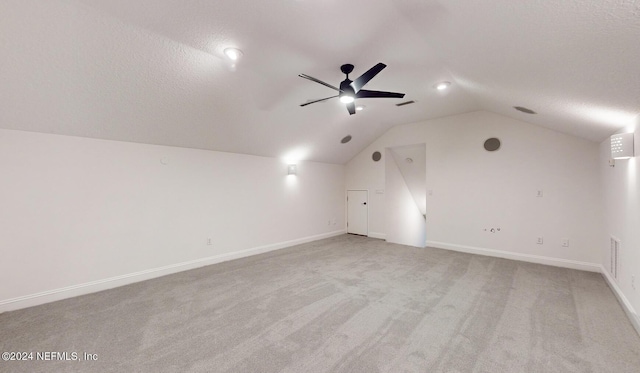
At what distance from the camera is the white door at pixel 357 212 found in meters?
7.05

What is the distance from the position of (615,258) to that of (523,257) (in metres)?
1.37

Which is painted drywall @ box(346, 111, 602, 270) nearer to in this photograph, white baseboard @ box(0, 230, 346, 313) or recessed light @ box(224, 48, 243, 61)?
white baseboard @ box(0, 230, 346, 313)

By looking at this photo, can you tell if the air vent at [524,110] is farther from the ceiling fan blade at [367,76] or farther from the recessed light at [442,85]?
the ceiling fan blade at [367,76]

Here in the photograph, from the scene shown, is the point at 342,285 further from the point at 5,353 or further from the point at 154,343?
the point at 5,353

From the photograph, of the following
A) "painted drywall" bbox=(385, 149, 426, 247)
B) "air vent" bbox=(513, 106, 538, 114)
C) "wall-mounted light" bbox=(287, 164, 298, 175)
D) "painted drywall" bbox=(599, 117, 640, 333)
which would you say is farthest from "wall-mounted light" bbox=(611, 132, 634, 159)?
"wall-mounted light" bbox=(287, 164, 298, 175)

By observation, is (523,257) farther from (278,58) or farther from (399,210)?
(278,58)

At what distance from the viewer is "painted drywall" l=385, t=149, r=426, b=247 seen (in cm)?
659

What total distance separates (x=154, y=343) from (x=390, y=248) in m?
4.65

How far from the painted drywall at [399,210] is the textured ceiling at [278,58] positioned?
9.27 ft

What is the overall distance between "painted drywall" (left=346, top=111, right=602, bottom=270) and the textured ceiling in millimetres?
561

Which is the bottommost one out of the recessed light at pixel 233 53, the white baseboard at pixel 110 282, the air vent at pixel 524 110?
the white baseboard at pixel 110 282

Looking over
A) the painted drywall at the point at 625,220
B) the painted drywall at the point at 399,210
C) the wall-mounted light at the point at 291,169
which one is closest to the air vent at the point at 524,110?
the painted drywall at the point at 625,220

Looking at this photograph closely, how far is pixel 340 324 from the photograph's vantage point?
2.56 m

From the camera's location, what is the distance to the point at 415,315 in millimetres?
2732
